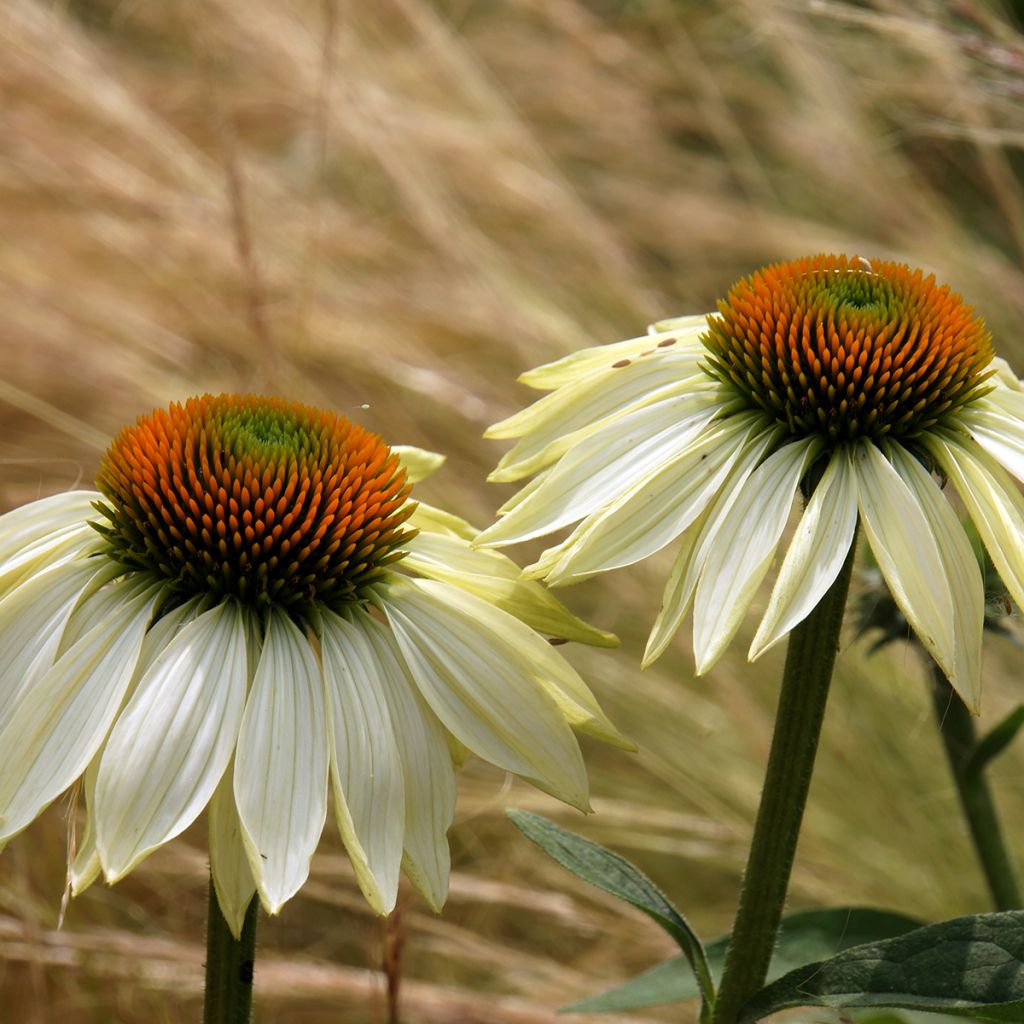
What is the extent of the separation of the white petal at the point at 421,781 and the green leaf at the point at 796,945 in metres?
0.27

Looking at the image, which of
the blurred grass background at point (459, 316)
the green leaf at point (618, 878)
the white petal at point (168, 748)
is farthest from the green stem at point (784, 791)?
the blurred grass background at point (459, 316)

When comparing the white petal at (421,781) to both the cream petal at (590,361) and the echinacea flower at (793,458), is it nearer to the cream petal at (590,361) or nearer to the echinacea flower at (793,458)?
the echinacea flower at (793,458)

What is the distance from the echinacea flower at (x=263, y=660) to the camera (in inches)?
23.5

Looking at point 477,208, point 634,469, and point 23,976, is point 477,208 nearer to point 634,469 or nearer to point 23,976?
point 23,976

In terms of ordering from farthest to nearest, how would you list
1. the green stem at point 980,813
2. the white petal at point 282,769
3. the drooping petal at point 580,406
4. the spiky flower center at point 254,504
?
the green stem at point 980,813, the drooping petal at point 580,406, the spiky flower center at point 254,504, the white petal at point 282,769

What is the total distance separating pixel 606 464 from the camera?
2.43ft

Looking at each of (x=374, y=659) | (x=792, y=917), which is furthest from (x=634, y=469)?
(x=792, y=917)

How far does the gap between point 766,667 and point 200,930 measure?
31.9 inches

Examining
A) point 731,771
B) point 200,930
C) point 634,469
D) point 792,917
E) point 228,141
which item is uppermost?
point 634,469

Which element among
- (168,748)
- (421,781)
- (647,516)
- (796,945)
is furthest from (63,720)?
(796,945)

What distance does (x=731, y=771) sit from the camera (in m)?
1.85

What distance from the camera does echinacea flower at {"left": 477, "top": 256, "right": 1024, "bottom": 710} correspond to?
0.65 m

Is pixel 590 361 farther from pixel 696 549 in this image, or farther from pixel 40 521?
pixel 40 521

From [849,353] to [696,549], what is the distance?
0.14 meters
